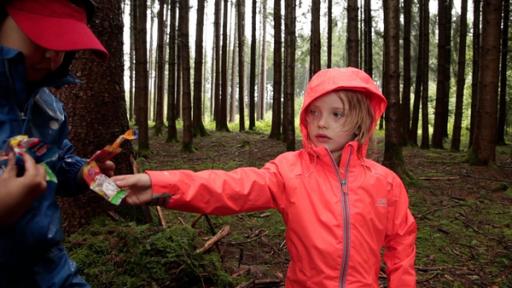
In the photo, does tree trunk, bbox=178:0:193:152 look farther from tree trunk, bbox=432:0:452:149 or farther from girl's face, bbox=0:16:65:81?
girl's face, bbox=0:16:65:81

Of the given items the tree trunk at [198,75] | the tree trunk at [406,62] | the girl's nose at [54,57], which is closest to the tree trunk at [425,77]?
the tree trunk at [406,62]

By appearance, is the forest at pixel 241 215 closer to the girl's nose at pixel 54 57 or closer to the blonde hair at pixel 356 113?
the blonde hair at pixel 356 113

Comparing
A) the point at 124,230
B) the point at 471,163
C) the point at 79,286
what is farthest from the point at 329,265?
the point at 471,163

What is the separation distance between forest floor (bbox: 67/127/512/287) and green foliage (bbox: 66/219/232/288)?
40 cm

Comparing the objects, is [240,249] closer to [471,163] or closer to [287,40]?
[471,163]

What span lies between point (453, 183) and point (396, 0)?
3.66 meters

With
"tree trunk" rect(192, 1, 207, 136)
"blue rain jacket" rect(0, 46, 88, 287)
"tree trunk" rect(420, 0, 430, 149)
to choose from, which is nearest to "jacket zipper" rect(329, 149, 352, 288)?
"blue rain jacket" rect(0, 46, 88, 287)

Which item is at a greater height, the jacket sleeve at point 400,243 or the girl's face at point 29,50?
the girl's face at point 29,50

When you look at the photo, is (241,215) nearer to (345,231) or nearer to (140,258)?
(140,258)

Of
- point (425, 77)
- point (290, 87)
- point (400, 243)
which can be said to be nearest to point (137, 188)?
point (400, 243)

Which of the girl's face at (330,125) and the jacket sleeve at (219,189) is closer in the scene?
the jacket sleeve at (219,189)

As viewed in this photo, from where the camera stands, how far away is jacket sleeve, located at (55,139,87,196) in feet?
6.19

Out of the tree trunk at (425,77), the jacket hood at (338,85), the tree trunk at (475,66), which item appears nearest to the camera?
the jacket hood at (338,85)

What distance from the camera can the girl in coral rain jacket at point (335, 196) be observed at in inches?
81.8
